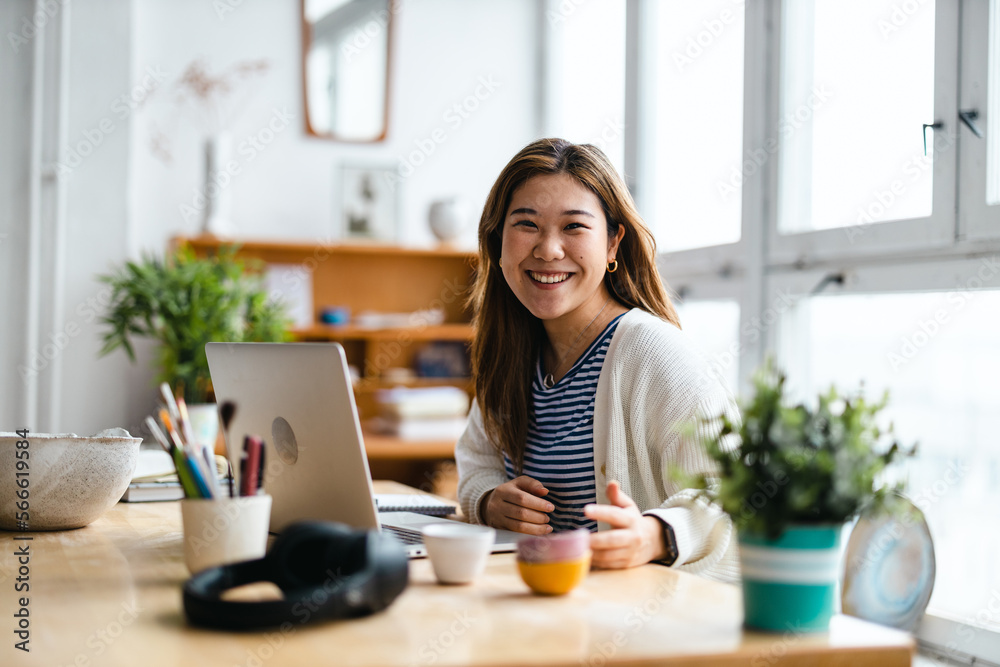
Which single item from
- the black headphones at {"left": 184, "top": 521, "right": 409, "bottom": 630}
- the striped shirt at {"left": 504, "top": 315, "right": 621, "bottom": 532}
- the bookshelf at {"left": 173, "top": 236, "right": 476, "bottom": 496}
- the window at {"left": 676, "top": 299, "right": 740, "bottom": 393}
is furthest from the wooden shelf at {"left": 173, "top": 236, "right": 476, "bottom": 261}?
the black headphones at {"left": 184, "top": 521, "right": 409, "bottom": 630}

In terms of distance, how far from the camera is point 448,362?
A: 3.84 m

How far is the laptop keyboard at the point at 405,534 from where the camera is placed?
48.8 inches

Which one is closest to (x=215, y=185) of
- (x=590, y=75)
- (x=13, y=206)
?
(x=13, y=206)

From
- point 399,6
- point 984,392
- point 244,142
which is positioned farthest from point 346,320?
point 984,392

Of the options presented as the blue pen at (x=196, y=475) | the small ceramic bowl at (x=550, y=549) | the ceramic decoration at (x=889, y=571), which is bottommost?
the ceramic decoration at (x=889, y=571)

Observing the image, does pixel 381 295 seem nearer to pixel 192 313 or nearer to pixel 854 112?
pixel 192 313

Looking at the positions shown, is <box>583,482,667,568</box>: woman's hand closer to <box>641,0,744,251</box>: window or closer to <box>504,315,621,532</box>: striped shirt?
<box>504,315,621,532</box>: striped shirt

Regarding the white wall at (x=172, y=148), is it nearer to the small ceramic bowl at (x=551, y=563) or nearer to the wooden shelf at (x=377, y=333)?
the wooden shelf at (x=377, y=333)

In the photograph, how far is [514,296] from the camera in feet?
5.99

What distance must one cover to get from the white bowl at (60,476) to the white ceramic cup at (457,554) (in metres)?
0.57

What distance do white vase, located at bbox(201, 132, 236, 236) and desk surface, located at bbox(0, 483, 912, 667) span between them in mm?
2512

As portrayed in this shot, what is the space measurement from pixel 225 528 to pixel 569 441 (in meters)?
0.74

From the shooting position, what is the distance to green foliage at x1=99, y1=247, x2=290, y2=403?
2963 millimetres

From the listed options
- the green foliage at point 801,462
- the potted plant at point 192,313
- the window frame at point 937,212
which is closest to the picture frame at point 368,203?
the potted plant at point 192,313
